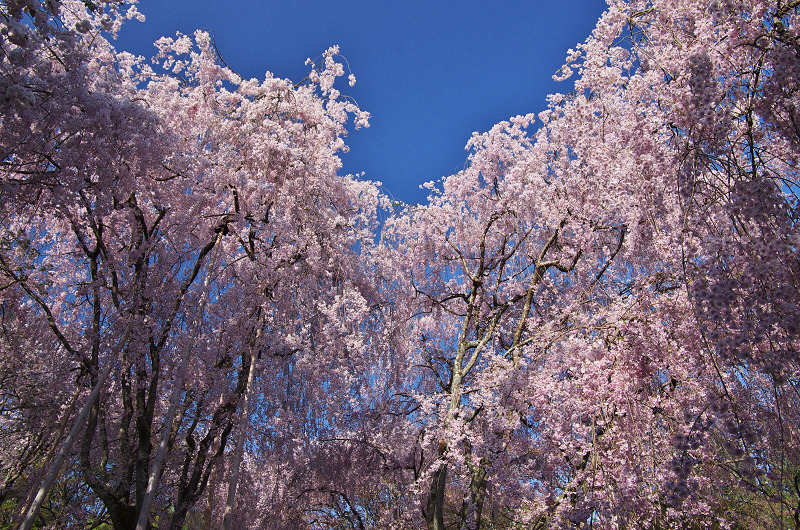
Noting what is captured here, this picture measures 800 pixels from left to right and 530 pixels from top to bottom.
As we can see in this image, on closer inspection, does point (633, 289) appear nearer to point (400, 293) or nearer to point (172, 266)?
point (400, 293)

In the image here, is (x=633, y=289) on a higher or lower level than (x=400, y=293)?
lower

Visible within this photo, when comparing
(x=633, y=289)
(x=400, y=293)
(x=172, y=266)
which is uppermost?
(x=400, y=293)

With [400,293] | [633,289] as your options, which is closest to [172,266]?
[400,293]

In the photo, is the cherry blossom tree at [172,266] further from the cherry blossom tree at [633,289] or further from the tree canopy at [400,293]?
the cherry blossom tree at [633,289]

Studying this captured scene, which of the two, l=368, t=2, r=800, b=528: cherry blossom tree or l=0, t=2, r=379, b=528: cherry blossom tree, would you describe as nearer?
l=368, t=2, r=800, b=528: cherry blossom tree

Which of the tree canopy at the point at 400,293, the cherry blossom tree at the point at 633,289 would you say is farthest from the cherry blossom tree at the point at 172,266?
the cherry blossom tree at the point at 633,289

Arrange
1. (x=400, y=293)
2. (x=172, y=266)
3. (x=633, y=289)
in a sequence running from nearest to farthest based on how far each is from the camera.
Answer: (x=633, y=289), (x=172, y=266), (x=400, y=293)

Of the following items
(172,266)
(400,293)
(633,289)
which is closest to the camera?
(633,289)

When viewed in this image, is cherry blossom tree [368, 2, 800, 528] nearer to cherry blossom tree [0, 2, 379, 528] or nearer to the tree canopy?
the tree canopy

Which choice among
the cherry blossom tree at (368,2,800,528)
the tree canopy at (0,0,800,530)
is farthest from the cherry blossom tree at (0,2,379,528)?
the cherry blossom tree at (368,2,800,528)

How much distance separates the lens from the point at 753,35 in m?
3.92

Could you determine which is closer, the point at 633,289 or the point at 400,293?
the point at 633,289

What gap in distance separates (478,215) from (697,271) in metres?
8.36

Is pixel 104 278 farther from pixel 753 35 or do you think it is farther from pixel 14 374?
pixel 753 35
